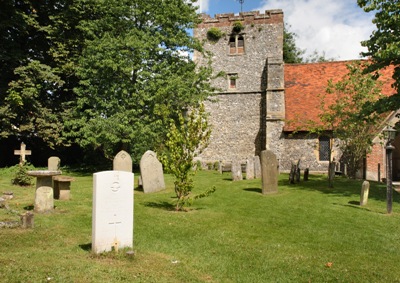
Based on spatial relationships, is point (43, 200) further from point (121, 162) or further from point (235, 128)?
point (235, 128)

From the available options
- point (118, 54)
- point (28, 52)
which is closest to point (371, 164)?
point (118, 54)

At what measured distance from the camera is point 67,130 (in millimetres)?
23234

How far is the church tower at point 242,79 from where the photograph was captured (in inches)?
1062

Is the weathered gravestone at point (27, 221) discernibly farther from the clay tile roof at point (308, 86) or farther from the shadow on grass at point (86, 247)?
the clay tile roof at point (308, 86)

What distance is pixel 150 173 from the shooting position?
14.3 metres

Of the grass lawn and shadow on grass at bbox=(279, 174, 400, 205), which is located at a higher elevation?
shadow on grass at bbox=(279, 174, 400, 205)

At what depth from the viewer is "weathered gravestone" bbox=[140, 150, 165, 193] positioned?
14.1m

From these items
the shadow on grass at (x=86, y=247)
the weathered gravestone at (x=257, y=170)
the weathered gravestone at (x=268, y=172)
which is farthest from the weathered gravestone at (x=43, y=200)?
the weathered gravestone at (x=257, y=170)

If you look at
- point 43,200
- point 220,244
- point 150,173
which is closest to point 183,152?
point 220,244

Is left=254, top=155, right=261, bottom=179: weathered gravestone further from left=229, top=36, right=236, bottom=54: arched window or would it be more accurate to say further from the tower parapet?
the tower parapet

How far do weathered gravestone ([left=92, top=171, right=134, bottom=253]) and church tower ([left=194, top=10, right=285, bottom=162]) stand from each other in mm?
20487

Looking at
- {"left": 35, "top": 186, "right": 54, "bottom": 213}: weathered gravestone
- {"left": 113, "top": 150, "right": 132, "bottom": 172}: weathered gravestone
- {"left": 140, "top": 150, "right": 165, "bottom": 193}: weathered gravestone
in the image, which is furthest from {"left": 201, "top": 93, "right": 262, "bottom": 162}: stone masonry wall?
{"left": 35, "top": 186, "right": 54, "bottom": 213}: weathered gravestone

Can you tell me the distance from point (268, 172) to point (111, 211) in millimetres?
8717

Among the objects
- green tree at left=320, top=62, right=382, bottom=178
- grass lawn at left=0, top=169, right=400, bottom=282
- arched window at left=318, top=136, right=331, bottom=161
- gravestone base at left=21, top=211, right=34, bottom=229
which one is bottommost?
grass lawn at left=0, top=169, right=400, bottom=282
